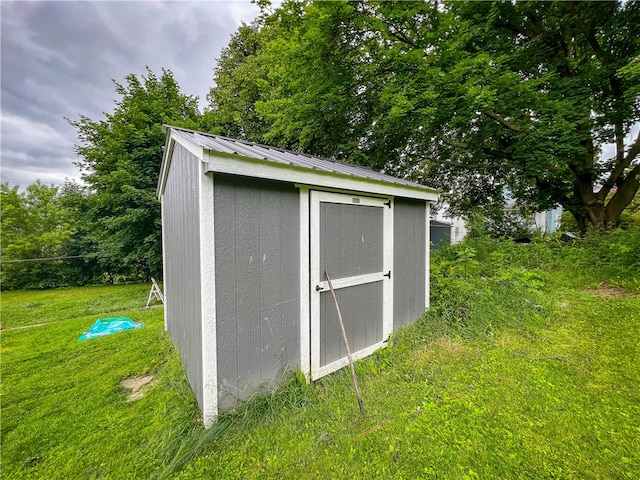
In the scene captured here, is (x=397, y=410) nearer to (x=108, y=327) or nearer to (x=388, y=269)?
(x=388, y=269)

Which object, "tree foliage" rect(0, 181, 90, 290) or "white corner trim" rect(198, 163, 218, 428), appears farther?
"tree foliage" rect(0, 181, 90, 290)

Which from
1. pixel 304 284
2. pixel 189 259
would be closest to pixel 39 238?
pixel 189 259

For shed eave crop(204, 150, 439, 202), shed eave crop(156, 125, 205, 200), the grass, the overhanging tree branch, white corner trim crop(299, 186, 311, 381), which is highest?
the overhanging tree branch

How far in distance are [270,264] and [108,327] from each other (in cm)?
444

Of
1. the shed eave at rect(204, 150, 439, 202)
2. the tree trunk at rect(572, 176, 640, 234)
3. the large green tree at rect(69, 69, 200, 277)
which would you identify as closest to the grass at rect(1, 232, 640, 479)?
the shed eave at rect(204, 150, 439, 202)

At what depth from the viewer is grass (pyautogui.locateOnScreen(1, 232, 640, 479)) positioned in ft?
5.26

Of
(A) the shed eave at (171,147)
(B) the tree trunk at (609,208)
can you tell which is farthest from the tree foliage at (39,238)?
(B) the tree trunk at (609,208)

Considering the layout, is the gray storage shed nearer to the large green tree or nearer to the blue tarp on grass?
the blue tarp on grass

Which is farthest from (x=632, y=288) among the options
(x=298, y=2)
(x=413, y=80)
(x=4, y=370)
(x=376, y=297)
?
(x=4, y=370)

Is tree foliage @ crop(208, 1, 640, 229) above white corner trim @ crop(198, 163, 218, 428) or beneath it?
above

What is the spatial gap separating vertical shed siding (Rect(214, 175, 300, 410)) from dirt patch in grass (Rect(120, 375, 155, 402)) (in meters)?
1.32

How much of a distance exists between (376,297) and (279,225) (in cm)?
160

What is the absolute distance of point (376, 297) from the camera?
10.2ft

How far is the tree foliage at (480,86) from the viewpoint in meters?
5.09
